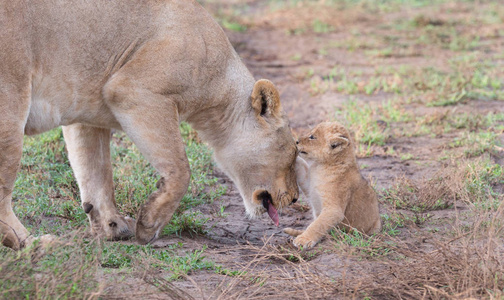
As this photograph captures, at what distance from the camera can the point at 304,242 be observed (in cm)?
454

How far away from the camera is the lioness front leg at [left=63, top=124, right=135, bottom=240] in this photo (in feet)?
16.3

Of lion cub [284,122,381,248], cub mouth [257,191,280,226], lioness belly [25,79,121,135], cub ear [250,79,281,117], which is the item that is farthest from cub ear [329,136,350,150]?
lioness belly [25,79,121,135]

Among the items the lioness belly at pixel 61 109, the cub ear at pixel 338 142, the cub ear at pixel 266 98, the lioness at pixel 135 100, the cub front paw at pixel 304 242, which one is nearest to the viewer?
the lioness at pixel 135 100

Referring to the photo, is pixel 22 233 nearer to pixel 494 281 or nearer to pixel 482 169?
pixel 494 281

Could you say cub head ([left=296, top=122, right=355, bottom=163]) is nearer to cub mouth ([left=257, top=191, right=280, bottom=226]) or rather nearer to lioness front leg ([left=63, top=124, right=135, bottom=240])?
cub mouth ([left=257, top=191, right=280, bottom=226])

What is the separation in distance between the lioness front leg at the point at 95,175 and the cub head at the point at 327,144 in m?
1.38

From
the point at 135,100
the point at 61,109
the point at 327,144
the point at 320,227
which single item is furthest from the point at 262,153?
the point at 61,109

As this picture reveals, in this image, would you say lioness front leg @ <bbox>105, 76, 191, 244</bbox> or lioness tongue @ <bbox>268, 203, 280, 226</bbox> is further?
lioness tongue @ <bbox>268, 203, 280, 226</bbox>

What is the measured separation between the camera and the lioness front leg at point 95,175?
4.97 meters

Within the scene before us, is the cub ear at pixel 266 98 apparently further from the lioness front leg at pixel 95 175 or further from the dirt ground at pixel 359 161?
the lioness front leg at pixel 95 175

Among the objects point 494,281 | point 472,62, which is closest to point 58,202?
point 494,281

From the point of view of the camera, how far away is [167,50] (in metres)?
4.45

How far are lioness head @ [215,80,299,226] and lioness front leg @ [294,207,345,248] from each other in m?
0.37

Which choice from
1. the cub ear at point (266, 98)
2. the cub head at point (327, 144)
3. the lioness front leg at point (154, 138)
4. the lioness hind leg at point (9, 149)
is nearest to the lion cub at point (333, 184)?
the cub head at point (327, 144)
